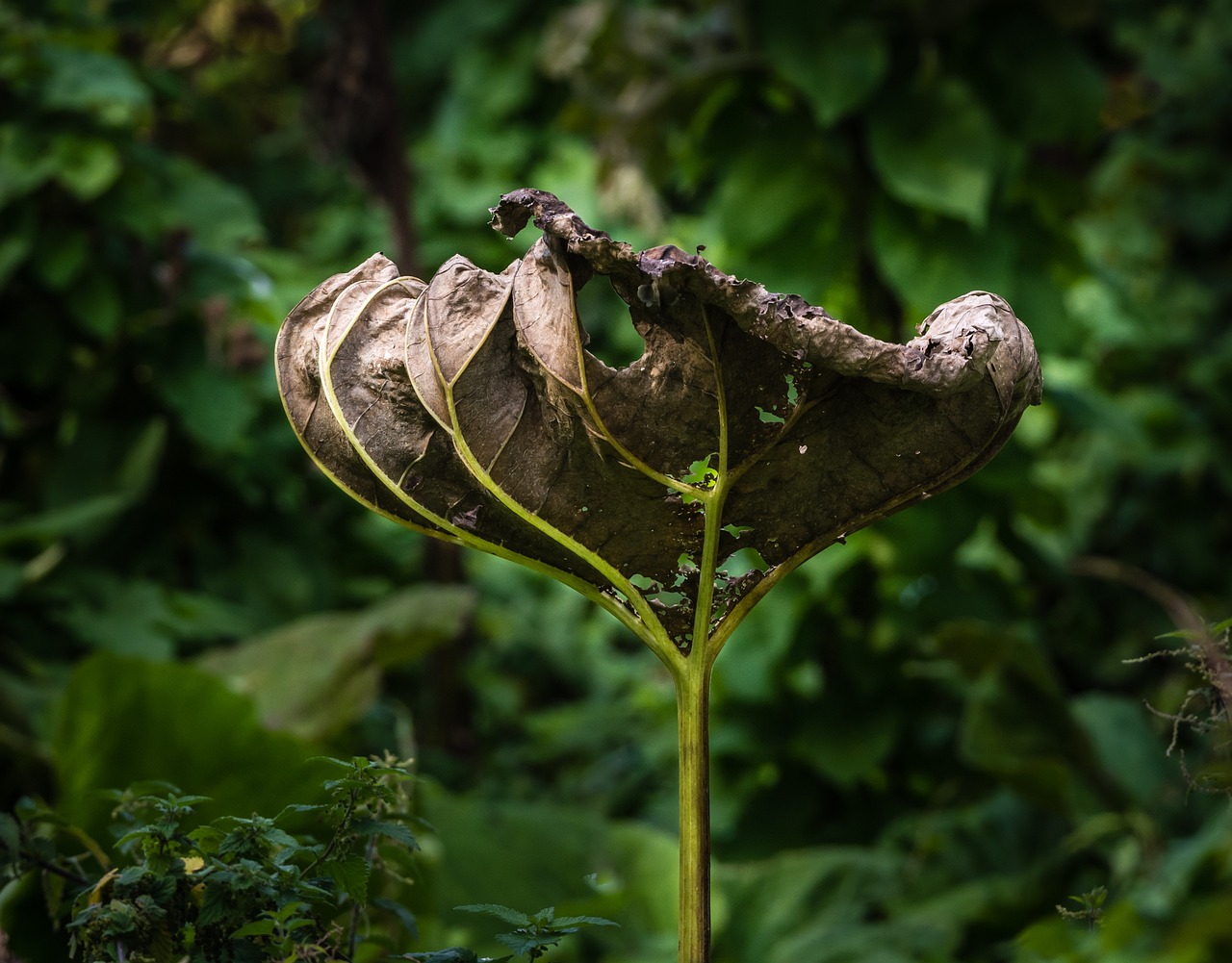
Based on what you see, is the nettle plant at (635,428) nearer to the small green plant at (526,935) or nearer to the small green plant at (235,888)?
the small green plant at (526,935)

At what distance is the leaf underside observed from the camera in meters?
0.61

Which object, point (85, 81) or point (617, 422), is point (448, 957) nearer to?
point (617, 422)

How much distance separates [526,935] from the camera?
0.63 metres

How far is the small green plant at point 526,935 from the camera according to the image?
0.62 metres

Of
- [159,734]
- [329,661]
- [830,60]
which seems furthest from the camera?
[830,60]

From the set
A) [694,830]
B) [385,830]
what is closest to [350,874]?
[385,830]

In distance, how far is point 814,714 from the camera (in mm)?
2391

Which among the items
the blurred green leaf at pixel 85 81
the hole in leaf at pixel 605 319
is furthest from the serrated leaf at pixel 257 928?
the hole in leaf at pixel 605 319

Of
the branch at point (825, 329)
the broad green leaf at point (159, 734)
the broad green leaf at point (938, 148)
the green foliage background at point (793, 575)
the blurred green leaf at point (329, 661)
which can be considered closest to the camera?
the branch at point (825, 329)

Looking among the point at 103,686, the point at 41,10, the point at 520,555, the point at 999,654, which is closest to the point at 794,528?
the point at 520,555

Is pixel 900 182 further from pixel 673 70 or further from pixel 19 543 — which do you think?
pixel 19 543

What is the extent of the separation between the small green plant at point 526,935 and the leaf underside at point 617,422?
0.54ft

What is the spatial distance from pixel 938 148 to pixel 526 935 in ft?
5.98

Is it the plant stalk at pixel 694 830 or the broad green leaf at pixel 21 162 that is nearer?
the plant stalk at pixel 694 830
